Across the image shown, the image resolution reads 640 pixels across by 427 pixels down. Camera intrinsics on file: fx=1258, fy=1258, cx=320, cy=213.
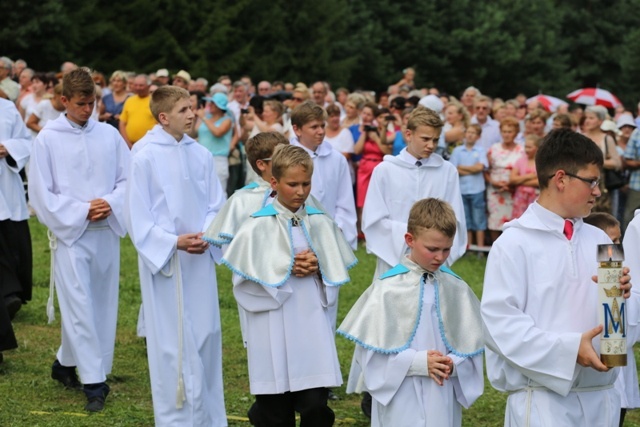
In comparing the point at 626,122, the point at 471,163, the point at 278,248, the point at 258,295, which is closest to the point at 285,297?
the point at 258,295

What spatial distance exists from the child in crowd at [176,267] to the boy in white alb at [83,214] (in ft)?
3.26

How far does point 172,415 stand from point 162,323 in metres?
0.64

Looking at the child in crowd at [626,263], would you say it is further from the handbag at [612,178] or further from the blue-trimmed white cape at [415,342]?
the handbag at [612,178]

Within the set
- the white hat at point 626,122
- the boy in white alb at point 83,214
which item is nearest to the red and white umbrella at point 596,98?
the white hat at point 626,122

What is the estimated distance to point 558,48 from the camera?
173ft

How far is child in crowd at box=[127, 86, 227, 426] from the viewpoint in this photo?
8.65 meters

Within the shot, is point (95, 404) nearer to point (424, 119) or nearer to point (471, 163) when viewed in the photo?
point (424, 119)

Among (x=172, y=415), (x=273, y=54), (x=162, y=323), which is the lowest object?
(x=172, y=415)

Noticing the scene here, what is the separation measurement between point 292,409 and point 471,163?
984 centimetres

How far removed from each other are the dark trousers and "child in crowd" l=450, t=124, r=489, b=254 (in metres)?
9.69

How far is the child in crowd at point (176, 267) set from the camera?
28.4 ft

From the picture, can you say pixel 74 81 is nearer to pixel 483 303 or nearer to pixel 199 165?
pixel 199 165

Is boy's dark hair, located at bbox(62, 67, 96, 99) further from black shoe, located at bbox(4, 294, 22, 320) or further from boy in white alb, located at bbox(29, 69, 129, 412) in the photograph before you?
black shoe, located at bbox(4, 294, 22, 320)

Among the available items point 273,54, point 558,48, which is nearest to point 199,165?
point 273,54
